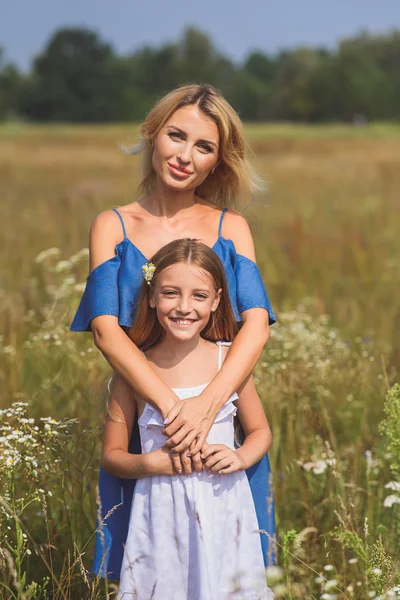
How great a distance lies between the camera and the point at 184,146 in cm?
315

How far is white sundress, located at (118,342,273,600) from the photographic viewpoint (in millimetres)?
2799

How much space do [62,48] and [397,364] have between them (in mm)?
117942

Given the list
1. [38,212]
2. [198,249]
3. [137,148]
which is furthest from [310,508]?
[38,212]

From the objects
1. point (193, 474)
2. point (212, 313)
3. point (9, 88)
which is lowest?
point (193, 474)

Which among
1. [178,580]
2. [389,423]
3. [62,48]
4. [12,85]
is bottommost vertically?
[178,580]

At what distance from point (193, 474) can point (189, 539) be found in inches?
8.1

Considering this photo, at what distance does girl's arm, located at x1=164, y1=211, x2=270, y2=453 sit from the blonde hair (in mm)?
565

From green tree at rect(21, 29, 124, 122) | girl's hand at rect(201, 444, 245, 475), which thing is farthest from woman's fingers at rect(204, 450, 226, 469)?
green tree at rect(21, 29, 124, 122)

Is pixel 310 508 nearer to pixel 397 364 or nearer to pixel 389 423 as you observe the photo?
pixel 389 423

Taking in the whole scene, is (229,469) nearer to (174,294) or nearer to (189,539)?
(189,539)

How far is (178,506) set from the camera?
282cm

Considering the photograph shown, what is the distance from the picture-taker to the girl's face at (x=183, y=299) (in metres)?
2.91

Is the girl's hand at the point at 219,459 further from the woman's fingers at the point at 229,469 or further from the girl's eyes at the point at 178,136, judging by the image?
the girl's eyes at the point at 178,136

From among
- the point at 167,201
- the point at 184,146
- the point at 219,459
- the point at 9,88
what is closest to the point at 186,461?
the point at 219,459
